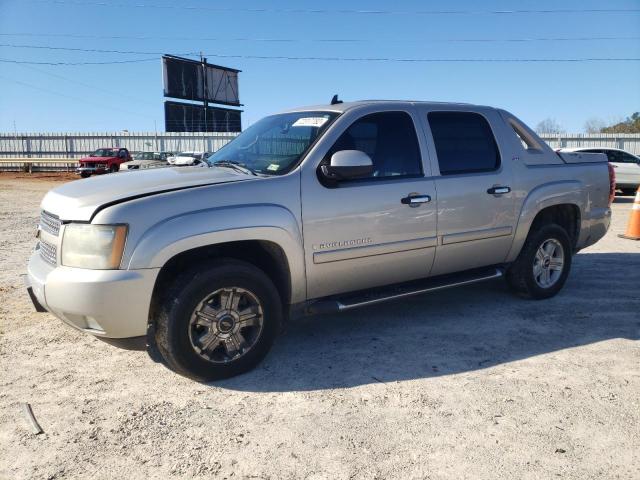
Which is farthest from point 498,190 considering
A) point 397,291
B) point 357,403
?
point 357,403

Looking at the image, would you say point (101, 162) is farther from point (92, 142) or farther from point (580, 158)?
point (580, 158)

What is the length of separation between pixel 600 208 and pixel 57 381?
17.8ft

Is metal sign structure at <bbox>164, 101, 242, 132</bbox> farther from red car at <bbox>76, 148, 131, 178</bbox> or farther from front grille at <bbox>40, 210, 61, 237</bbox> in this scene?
front grille at <bbox>40, 210, 61, 237</bbox>

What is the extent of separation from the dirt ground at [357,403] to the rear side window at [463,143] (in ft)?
4.62

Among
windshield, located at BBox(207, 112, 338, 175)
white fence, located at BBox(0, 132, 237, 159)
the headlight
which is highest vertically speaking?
white fence, located at BBox(0, 132, 237, 159)

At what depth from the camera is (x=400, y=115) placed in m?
4.43

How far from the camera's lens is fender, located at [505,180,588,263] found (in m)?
5.02

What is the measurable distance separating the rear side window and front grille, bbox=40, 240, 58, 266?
299 cm

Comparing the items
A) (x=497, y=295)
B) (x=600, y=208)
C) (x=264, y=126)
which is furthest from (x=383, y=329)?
(x=600, y=208)

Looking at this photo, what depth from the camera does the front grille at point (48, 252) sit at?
3482mm

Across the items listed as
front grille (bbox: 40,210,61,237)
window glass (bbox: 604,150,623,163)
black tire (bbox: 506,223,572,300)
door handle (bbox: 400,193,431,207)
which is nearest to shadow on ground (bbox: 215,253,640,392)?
black tire (bbox: 506,223,572,300)

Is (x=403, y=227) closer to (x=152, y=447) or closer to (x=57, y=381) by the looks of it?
(x=152, y=447)

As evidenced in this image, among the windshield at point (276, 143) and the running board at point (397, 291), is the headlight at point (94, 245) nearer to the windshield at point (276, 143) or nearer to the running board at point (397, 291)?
the windshield at point (276, 143)

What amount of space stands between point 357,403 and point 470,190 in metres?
2.19
